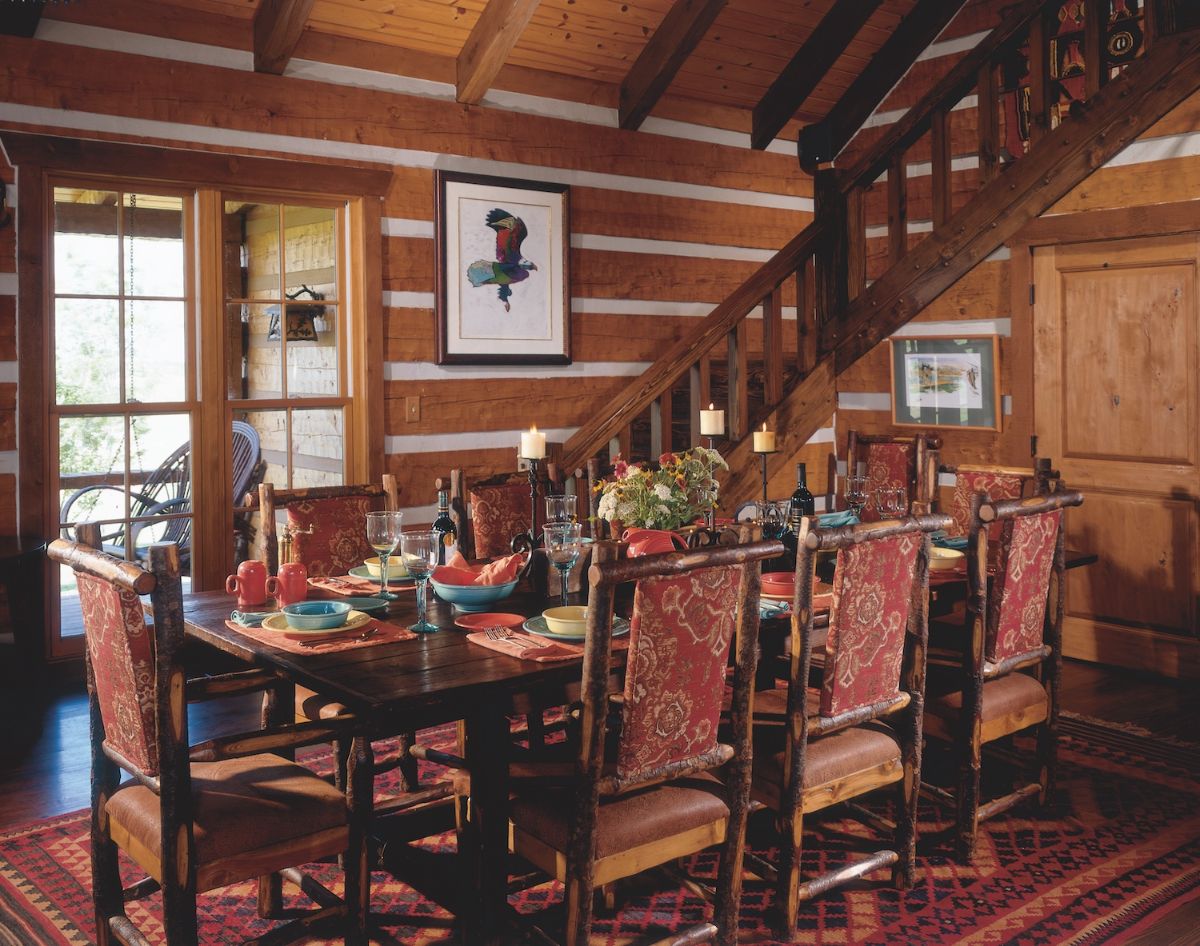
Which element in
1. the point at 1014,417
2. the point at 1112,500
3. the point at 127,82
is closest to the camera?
the point at 127,82

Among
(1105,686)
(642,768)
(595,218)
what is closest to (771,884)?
(642,768)

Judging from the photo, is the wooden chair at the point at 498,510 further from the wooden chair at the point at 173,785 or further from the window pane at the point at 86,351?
the window pane at the point at 86,351

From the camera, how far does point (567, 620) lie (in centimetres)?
277

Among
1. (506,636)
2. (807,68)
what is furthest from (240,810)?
(807,68)

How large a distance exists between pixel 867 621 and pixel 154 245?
3.69m

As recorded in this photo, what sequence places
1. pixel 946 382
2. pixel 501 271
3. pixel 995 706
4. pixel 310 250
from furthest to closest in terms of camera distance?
pixel 946 382 < pixel 501 271 < pixel 310 250 < pixel 995 706

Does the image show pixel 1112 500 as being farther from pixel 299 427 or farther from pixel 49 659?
pixel 49 659

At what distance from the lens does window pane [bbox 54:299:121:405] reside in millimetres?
4703

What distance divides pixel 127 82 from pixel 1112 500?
16.3ft

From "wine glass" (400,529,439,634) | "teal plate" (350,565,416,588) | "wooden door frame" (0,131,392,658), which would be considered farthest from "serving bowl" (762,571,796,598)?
"wooden door frame" (0,131,392,658)

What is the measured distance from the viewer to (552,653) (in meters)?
2.56

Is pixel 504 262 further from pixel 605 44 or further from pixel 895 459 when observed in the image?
pixel 895 459

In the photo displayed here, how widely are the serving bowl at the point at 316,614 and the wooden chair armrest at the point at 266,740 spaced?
429 millimetres

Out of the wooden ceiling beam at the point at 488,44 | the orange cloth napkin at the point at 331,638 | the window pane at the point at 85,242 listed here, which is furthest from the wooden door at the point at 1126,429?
the window pane at the point at 85,242
